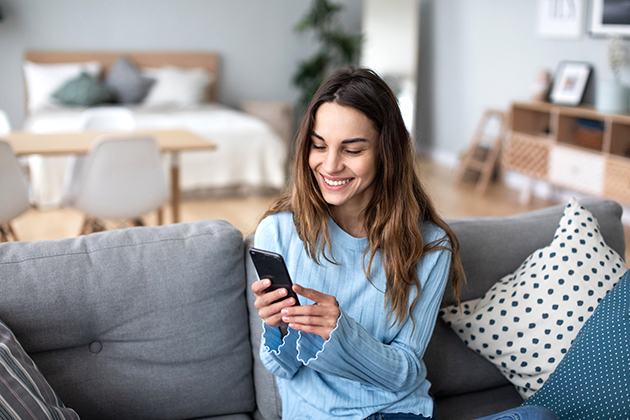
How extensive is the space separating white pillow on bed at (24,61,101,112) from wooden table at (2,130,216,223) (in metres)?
2.53

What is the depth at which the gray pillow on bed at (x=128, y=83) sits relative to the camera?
5953mm

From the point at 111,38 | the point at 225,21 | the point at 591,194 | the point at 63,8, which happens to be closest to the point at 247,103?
the point at 225,21

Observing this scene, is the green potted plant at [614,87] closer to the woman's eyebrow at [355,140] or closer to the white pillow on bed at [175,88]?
the woman's eyebrow at [355,140]

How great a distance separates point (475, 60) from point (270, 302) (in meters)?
5.41

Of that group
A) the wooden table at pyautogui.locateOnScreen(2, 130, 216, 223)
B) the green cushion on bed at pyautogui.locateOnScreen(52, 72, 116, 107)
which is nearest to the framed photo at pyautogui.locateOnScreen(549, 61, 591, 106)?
the wooden table at pyautogui.locateOnScreen(2, 130, 216, 223)

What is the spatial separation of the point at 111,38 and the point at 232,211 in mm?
2790

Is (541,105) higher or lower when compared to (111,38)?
lower

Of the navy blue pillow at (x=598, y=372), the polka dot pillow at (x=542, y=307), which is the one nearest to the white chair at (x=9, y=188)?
the polka dot pillow at (x=542, y=307)

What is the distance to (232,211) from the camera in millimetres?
4629

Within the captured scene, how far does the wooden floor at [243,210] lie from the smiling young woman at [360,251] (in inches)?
104

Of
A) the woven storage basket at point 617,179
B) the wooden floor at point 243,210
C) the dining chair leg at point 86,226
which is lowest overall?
the wooden floor at point 243,210

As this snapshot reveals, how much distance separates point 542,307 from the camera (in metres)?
1.41

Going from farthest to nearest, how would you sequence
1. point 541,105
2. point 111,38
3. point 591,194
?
1. point 111,38
2. point 541,105
3. point 591,194

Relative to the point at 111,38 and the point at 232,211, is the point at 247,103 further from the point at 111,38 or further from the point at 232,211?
the point at 232,211
